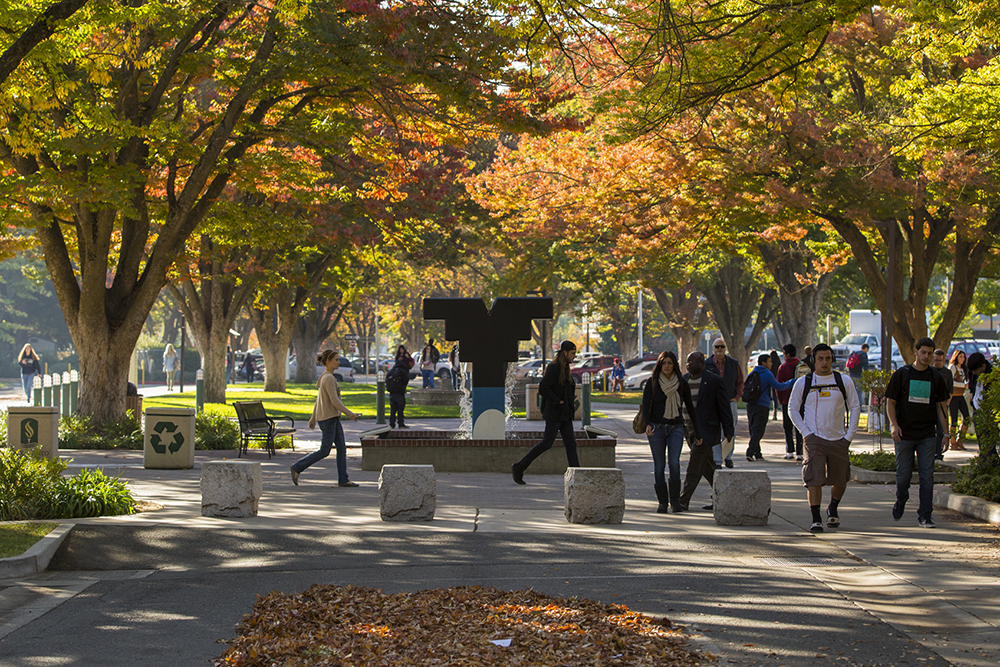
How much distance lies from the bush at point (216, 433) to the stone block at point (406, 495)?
899cm

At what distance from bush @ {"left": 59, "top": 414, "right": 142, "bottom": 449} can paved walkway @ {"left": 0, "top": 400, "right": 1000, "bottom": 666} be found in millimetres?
6566

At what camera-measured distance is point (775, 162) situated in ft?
65.6

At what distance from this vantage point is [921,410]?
1042 cm

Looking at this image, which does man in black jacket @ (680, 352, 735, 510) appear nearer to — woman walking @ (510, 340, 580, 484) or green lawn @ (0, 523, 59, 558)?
woman walking @ (510, 340, 580, 484)

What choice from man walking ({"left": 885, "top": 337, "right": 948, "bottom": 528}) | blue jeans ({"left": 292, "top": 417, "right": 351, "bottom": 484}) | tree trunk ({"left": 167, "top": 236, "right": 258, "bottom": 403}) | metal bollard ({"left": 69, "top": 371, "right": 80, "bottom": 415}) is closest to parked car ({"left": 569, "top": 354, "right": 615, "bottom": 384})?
tree trunk ({"left": 167, "top": 236, "right": 258, "bottom": 403})

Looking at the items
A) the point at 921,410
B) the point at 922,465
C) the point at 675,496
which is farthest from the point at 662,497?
the point at 921,410

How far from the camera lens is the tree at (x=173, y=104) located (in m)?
14.1

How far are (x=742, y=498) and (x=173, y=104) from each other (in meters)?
13.3

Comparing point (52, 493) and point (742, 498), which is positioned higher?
point (52, 493)

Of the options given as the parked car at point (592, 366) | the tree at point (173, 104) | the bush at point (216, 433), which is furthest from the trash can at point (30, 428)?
the parked car at point (592, 366)

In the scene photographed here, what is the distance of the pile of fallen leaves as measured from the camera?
19.1 feet

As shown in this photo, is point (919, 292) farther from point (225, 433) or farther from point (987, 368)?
point (225, 433)

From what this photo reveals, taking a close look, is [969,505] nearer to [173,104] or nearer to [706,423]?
[706,423]

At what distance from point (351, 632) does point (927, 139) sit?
13.2 metres
